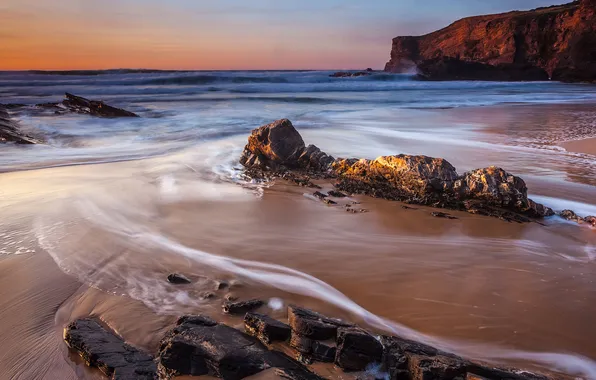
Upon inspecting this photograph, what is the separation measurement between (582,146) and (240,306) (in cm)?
819

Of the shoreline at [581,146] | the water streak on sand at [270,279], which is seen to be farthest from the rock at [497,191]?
the shoreline at [581,146]

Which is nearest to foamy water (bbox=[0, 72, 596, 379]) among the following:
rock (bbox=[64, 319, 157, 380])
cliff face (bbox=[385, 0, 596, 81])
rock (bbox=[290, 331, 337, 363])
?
rock (bbox=[64, 319, 157, 380])

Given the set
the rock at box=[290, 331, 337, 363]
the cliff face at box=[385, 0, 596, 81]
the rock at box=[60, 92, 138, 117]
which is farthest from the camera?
the cliff face at box=[385, 0, 596, 81]

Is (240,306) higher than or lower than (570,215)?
lower

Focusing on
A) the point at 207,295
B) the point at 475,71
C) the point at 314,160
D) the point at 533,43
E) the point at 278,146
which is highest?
the point at 533,43

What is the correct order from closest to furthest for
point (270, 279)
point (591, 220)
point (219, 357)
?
1. point (219, 357)
2. point (270, 279)
3. point (591, 220)

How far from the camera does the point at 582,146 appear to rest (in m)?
8.17

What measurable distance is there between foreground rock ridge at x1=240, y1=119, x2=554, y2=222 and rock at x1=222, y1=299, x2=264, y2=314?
258 cm

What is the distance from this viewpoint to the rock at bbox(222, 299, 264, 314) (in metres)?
2.62

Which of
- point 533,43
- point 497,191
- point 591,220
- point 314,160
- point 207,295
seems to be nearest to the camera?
point 207,295

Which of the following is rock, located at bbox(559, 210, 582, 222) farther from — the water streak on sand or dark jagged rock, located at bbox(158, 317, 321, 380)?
dark jagged rock, located at bbox(158, 317, 321, 380)

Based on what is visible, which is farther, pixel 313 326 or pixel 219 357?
pixel 313 326

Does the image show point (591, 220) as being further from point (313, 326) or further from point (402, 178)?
point (313, 326)

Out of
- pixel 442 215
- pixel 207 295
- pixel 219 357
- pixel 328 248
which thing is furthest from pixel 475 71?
pixel 219 357
